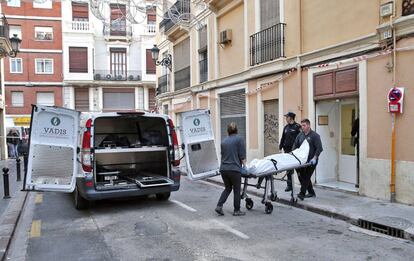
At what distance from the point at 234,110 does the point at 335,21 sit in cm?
583

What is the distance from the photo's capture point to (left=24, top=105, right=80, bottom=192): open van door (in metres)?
7.00

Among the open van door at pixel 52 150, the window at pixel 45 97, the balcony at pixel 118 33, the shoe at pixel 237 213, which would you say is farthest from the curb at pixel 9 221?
the balcony at pixel 118 33

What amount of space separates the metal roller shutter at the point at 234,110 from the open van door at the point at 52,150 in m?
7.50

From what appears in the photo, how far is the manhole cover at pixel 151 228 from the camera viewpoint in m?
6.24

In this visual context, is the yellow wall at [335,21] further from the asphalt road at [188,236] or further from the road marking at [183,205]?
the road marking at [183,205]

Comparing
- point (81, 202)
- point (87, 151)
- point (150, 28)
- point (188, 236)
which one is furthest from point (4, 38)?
point (150, 28)

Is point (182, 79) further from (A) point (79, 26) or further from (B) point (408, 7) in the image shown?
(A) point (79, 26)

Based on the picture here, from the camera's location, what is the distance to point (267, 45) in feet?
39.3

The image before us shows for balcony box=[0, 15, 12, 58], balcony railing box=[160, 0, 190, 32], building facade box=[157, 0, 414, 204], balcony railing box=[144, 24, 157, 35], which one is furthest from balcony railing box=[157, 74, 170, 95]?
balcony railing box=[144, 24, 157, 35]

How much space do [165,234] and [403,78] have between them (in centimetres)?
544

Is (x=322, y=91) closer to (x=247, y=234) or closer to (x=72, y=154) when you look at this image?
(x=247, y=234)

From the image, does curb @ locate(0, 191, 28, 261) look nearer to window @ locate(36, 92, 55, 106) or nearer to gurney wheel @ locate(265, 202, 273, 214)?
gurney wheel @ locate(265, 202, 273, 214)

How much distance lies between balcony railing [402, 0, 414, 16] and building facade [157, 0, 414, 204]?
19mm

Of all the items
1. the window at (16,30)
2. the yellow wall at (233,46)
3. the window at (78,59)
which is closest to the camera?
the yellow wall at (233,46)
